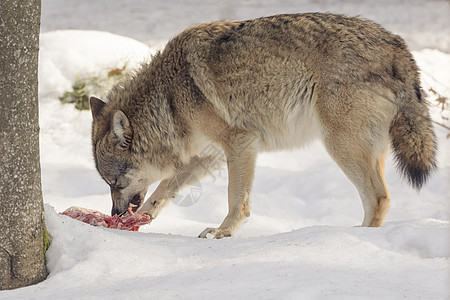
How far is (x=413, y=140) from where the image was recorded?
3943mm

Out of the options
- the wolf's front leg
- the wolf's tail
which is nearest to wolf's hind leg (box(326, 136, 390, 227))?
the wolf's tail

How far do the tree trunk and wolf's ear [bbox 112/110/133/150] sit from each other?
4.62 feet

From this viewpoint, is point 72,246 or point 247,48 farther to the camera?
point 247,48

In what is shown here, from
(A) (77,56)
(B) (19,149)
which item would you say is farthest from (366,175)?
(A) (77,56)

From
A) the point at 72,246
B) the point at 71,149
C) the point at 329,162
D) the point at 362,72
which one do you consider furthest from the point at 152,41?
the point at 72,246

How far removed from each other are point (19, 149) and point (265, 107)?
1902 millimetres

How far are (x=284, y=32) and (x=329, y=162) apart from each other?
2.68 metres

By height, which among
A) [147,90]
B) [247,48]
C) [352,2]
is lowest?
[147,90]

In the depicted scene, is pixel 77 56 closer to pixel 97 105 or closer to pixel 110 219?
pixel 97 105

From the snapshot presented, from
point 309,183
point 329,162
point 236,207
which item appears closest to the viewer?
point 236,207

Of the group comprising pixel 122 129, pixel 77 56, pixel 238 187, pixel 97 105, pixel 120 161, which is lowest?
pixel 238 187

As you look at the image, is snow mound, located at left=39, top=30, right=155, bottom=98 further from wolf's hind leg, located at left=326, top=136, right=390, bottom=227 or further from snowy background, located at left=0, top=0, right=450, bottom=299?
wolf's hind leg, located at left=326, top=136, right=390, bottom=227

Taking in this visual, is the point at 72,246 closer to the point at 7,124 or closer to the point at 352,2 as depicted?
the point at 7,124

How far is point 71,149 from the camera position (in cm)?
665
